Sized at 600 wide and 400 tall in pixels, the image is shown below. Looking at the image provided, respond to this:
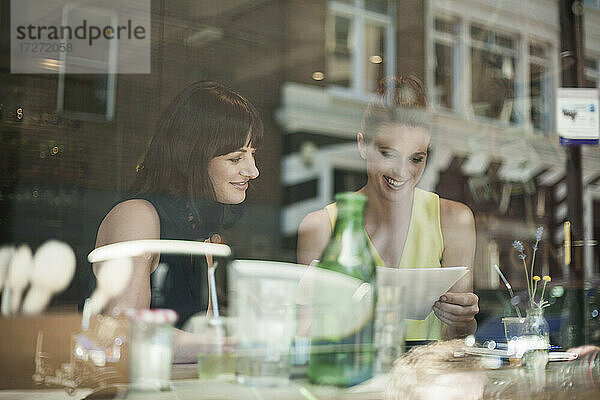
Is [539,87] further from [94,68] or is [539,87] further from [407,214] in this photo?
[94,68]

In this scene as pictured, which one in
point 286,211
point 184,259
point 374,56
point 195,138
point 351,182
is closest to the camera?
point 184,259

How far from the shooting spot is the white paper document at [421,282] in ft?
4.11

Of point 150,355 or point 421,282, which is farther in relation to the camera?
point 421,282

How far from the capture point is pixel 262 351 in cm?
92

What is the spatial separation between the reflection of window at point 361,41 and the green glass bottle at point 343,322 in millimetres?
955

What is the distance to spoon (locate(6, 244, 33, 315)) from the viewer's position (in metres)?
1.41

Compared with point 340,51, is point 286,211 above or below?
below

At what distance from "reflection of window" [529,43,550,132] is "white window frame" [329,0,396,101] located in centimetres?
41

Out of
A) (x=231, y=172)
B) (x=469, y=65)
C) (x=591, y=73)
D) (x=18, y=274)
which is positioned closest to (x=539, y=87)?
(x=591, y=73)

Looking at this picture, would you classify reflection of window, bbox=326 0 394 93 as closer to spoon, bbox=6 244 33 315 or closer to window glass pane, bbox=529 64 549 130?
window glass pane, bbox=529 64 549 130

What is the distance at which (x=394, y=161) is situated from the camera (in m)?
1.60

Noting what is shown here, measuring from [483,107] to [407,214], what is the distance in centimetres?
88

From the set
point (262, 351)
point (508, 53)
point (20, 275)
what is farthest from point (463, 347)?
point (508, 53)

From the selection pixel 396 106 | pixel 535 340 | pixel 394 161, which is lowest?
pixel 535 340
